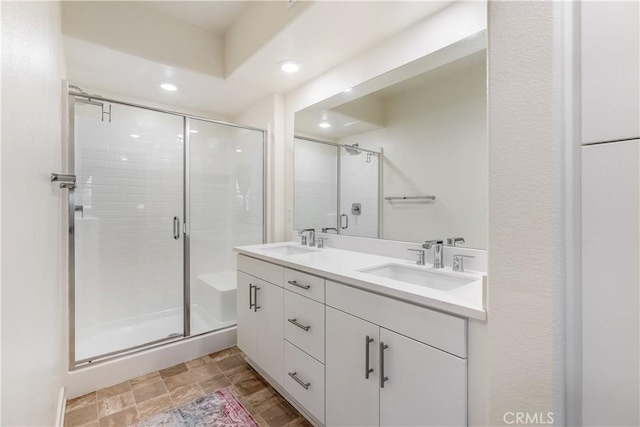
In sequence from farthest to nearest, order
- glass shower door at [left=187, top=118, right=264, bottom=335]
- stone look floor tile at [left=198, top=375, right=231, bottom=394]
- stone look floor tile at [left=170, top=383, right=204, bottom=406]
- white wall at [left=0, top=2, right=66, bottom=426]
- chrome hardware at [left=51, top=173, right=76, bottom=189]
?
glass shower door at [left=187, top=118, right=264, bottom=335] → stone look floor tile at [left=198, top=375, right=231, bottom=394] → stone look floor tile at [left=170, top=383, right=204, bottom=406] → chrome hardware at [left=51, top=173, right=76, bottom=189] → white wall at [left=0, top=2, right=66, bottom=426]

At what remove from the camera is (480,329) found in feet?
2.87

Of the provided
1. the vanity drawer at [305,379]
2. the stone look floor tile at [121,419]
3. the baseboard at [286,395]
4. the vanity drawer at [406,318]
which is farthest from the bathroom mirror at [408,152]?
the stone look floor tile at [121,419]

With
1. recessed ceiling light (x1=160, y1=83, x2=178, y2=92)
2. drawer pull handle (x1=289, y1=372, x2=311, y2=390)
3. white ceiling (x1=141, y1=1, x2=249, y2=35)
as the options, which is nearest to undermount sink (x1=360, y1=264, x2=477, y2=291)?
drawer pull handle (x1=289, y1=372, x2=311, y2=390)

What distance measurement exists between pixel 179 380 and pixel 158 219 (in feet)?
5.00

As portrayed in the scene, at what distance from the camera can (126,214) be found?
270 cm

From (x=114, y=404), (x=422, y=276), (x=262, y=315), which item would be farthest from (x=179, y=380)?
(x=422, y=276)

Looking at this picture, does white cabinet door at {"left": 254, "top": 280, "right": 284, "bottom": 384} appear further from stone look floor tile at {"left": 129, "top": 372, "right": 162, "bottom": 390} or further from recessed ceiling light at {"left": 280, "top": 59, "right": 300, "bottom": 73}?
recessed ceiling light at {"left": 280, "top": 59, "right": 300, "bottom": 73}

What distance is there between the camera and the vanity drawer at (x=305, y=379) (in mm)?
1410

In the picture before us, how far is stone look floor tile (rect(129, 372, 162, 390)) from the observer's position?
6.29ft

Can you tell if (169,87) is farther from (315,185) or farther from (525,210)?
(525,210)

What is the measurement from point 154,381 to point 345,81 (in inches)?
97.7

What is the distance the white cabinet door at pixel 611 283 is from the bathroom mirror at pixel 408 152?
71cm

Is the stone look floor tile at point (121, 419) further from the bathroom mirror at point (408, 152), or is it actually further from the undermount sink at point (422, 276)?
the bathroom mirror at point (408, 152)

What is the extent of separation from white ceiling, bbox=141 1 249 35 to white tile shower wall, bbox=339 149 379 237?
4.19ft
